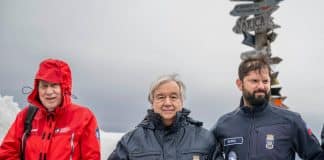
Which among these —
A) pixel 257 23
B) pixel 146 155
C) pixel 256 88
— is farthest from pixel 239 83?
pixel 257 23

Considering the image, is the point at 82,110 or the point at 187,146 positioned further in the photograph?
the point at 82,110

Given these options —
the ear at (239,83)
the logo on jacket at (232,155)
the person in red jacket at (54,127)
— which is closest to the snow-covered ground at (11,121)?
the person in red jacket at (54,127)

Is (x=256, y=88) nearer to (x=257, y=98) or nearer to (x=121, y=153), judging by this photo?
(x=257, y=98)

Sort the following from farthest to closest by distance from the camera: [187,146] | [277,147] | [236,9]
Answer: [236,9]
[277,147]
[187,146]

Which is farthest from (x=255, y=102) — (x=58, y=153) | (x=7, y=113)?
(x=7, y=113)

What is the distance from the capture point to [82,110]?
3512 mm

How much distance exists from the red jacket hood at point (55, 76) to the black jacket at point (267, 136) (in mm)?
1619

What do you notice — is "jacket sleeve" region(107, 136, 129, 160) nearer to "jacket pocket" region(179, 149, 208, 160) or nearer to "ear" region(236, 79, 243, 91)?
"jacket pocket" region(179, 149, 208, 160)

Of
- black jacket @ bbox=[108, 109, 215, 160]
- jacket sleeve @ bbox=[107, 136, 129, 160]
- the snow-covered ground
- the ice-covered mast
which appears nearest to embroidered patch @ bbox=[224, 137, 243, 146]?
black jacket @ bbox=[108, 109, 215, 160]

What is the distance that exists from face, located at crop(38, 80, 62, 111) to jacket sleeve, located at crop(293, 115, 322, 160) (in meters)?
2.36

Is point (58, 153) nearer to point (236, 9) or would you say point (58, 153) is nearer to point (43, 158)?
point (43, 158)

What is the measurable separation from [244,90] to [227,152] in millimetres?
660

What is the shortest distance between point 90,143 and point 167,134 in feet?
2.50

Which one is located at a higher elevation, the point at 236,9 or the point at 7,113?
the point at 236,9
